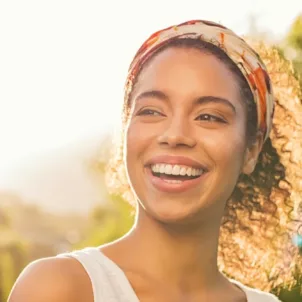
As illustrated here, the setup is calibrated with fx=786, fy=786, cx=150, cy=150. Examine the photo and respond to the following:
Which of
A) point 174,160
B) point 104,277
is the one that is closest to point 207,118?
point 174,160

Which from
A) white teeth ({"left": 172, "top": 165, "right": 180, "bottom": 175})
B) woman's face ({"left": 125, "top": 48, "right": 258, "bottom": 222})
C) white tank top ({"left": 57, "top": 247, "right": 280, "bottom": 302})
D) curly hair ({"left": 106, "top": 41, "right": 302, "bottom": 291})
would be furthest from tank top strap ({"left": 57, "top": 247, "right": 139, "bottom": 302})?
curly hair ({"left": 106, "top": 41, "right": 302, "bottom": 291})

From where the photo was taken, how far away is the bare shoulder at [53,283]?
180 centimetres

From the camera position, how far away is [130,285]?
1.94 metres

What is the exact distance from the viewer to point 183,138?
1921 mm

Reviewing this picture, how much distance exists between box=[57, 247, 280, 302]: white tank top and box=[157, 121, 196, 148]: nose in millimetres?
326

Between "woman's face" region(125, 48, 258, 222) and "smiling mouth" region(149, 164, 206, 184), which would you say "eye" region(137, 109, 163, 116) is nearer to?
"woman's face" region(125, 48, 258, 222)

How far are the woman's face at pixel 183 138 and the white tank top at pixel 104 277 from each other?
0.55ft

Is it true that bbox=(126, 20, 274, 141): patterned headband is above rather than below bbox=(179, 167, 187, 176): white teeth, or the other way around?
above

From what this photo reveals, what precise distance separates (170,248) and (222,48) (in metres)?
0.54

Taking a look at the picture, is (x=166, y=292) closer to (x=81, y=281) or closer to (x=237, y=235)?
(x=81, y=281)

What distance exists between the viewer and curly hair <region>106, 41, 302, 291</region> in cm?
254

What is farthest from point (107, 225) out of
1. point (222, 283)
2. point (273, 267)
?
point (222, 283)

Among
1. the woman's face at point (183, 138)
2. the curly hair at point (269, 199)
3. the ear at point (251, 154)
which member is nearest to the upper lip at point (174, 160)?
the woman's face at point (183, 138)

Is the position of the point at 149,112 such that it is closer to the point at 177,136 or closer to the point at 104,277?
the point at 177,136
